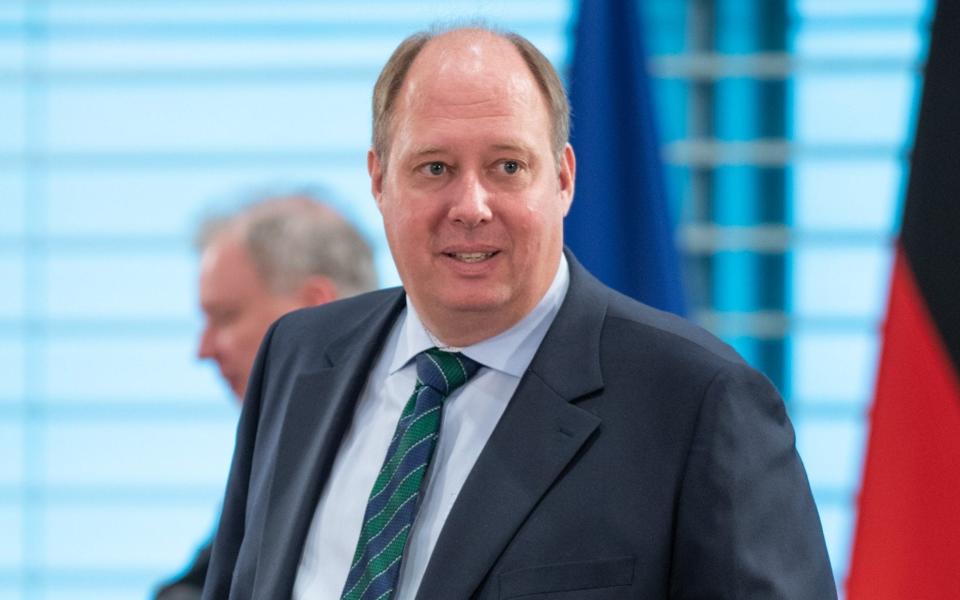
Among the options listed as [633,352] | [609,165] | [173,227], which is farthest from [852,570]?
[173,227]

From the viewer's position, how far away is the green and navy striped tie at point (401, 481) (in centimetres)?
200

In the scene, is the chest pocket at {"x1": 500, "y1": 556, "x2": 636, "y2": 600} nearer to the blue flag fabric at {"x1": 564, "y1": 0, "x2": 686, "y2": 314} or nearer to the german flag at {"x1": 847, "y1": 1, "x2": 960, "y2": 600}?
the german flag at {"x1": 847, "y1": 1, "x2": 960, "y2": 600}

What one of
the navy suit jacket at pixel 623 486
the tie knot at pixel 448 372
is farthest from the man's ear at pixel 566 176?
the tie knot at pixel 448 372

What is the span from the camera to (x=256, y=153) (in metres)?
5.45

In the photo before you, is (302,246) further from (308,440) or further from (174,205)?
(174,205)

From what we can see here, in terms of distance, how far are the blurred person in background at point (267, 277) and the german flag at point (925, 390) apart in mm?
1202

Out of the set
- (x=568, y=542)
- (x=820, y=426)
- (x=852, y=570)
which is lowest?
(x=820, y=426)

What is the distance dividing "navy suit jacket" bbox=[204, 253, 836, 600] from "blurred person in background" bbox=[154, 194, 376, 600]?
101cm

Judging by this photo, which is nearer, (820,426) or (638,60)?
(638,60)

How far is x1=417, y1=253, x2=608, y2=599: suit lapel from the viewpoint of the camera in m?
1.92

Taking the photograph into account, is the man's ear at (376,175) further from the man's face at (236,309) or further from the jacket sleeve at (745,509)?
the man's face at (236,309)

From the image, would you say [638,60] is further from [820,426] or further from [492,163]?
[820,426]

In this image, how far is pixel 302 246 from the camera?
3174 millimetres

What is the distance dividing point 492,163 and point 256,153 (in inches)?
138
